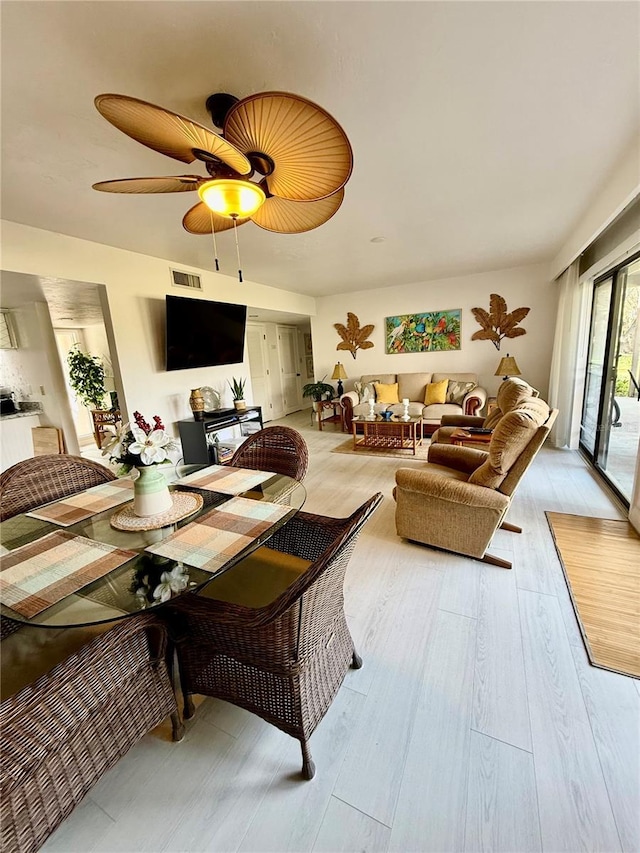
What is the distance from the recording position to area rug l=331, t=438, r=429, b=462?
424 centimetres

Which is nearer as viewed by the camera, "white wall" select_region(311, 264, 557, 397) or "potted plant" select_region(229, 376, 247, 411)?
"potted plant" select_region(229, 376, 247, 411)

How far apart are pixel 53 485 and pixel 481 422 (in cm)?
A: 403

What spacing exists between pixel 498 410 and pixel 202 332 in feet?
11.1

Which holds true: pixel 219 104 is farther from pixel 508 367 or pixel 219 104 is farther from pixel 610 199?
pixel 508 367

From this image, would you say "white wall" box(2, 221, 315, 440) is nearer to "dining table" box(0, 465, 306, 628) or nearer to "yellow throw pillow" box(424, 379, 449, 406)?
"dining table" box(0, 465, 306, 628)

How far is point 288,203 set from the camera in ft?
Answer: 5.49

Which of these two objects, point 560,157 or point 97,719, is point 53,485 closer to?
point 97,719

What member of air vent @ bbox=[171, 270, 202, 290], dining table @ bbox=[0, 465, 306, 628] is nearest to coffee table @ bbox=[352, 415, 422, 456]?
air vent @ bbox=[171, 270, 202, 290]

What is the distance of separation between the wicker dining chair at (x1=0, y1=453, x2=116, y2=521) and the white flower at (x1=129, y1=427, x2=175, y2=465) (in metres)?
0.82

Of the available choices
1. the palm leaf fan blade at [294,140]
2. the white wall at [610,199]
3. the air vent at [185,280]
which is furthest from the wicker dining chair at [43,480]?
the white wall at [610,199]

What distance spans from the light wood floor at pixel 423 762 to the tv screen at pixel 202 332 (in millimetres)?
3169

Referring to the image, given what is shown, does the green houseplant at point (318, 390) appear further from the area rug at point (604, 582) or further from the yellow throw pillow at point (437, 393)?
the area rug at point (604, 582)

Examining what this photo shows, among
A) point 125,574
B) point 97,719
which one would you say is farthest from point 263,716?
point 125,574

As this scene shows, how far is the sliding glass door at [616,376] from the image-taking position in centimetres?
287
